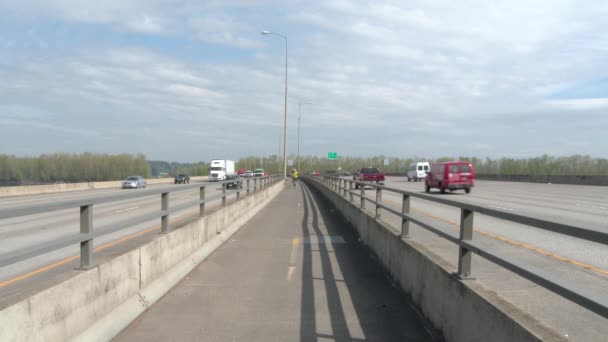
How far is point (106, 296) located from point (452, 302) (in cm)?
366

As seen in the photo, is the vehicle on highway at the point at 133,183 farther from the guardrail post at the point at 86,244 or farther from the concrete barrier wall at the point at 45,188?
the guardrail post at the point at 86,244

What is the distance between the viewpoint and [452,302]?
191 inches

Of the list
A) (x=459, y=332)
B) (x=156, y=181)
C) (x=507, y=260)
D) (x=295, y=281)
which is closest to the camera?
(x=507, y=260)

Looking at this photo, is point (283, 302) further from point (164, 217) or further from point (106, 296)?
point (164, 217)

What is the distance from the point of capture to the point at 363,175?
48.0 meters

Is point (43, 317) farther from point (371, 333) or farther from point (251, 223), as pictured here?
point (251, 223)

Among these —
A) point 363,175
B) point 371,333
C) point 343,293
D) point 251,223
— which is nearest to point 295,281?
point 343,293

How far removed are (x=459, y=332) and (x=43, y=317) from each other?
3.72 meters

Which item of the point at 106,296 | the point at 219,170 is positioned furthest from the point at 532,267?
the point at 219,170

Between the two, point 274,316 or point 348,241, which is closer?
point 274,316

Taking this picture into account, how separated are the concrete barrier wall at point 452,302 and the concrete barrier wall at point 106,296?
351cm

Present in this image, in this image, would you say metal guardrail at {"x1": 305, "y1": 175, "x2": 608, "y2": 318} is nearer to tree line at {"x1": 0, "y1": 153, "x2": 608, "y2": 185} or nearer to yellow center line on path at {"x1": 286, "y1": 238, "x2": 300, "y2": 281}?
yellow center line on path at {"x1": 286, "y1": 238, "x2": 300, "y2": 281}

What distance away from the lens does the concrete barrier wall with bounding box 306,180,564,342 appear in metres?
3.57

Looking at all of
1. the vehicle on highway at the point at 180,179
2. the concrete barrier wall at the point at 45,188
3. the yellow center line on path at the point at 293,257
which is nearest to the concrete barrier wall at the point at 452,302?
the yellow center line on path at the point at 293,257
